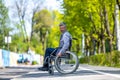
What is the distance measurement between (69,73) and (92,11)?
3405 centimetres

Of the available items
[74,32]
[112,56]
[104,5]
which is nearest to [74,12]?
[74,32]

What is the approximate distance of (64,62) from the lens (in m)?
13.1

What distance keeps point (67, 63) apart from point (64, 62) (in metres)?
0.09

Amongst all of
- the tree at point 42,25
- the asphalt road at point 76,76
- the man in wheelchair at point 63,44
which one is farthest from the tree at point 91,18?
the tree at point 42,25

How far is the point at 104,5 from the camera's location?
139 feet

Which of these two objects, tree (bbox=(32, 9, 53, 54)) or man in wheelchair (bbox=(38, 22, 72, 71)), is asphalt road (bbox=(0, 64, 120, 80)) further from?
tree (bbox=(32, 9, 53, 54))

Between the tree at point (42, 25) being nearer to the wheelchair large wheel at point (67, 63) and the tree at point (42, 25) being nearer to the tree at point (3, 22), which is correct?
the tree at point (3, 22)

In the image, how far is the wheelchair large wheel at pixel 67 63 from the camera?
42.7ft

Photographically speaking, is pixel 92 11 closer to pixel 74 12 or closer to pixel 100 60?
pixel 74 12

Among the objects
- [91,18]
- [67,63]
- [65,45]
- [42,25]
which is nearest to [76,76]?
[65,45]

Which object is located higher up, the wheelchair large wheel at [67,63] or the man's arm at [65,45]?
the man's arm at [65,45]

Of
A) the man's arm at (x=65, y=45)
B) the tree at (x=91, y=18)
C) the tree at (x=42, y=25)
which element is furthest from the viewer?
the tree at (x=42, y=25)

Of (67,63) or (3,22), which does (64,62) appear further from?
(3,22)

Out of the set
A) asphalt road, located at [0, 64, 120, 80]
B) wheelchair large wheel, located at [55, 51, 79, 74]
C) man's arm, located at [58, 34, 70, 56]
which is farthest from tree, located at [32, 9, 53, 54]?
man's arm, located at [58, 34, 70, 56]
